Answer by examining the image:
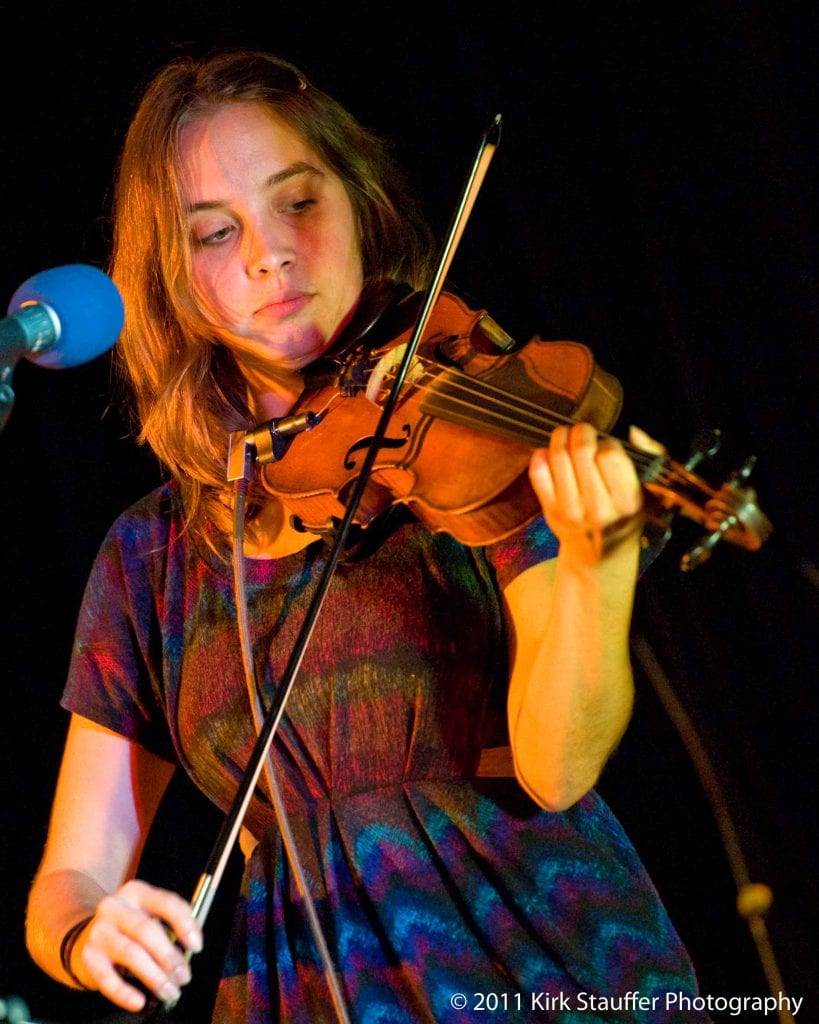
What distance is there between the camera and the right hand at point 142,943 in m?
0.97

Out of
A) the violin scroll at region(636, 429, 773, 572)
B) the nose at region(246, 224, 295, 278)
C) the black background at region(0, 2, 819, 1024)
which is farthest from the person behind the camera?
the black background at region(0, 2, 819, 1024)

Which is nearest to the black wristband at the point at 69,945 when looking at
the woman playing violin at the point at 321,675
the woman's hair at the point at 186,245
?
the woman playing violin at the point at 321,675

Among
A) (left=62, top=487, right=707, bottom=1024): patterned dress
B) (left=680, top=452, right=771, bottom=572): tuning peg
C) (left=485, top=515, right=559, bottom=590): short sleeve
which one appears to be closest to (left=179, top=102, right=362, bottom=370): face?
(left=62, top=487, right=707, bottom=1024): patterned dress

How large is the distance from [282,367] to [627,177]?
2.06 ft

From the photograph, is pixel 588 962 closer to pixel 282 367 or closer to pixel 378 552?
pixel 378 552

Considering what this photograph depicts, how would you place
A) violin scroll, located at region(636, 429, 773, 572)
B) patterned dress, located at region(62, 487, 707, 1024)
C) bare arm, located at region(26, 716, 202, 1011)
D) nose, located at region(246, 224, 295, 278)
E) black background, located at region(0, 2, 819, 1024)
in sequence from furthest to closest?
black background, located at region(0, 2, 819, 1024)
nose, located at region(246, 224, 295, 278)
patterned dress, located at region(62, 487, 707, 1024)
bare arm, located at region(26, 716, 202, 1011)
violin scroll, located at region(636, 429, 773, 572)

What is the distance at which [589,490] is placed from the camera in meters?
0.93

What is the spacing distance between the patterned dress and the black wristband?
0.18 m

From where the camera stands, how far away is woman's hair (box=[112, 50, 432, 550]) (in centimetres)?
157

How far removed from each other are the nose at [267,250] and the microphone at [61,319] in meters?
0.48

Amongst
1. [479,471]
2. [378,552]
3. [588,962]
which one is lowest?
[588,962]

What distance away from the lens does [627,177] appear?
1.73 metres

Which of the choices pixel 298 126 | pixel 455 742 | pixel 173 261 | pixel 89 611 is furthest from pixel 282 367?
pixel 455 742

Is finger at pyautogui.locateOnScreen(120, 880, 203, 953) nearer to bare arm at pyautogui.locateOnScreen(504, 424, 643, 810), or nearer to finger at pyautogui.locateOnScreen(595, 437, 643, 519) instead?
bare arm at pyautogui.locateOnScreen(504, 424, 643, 810)
